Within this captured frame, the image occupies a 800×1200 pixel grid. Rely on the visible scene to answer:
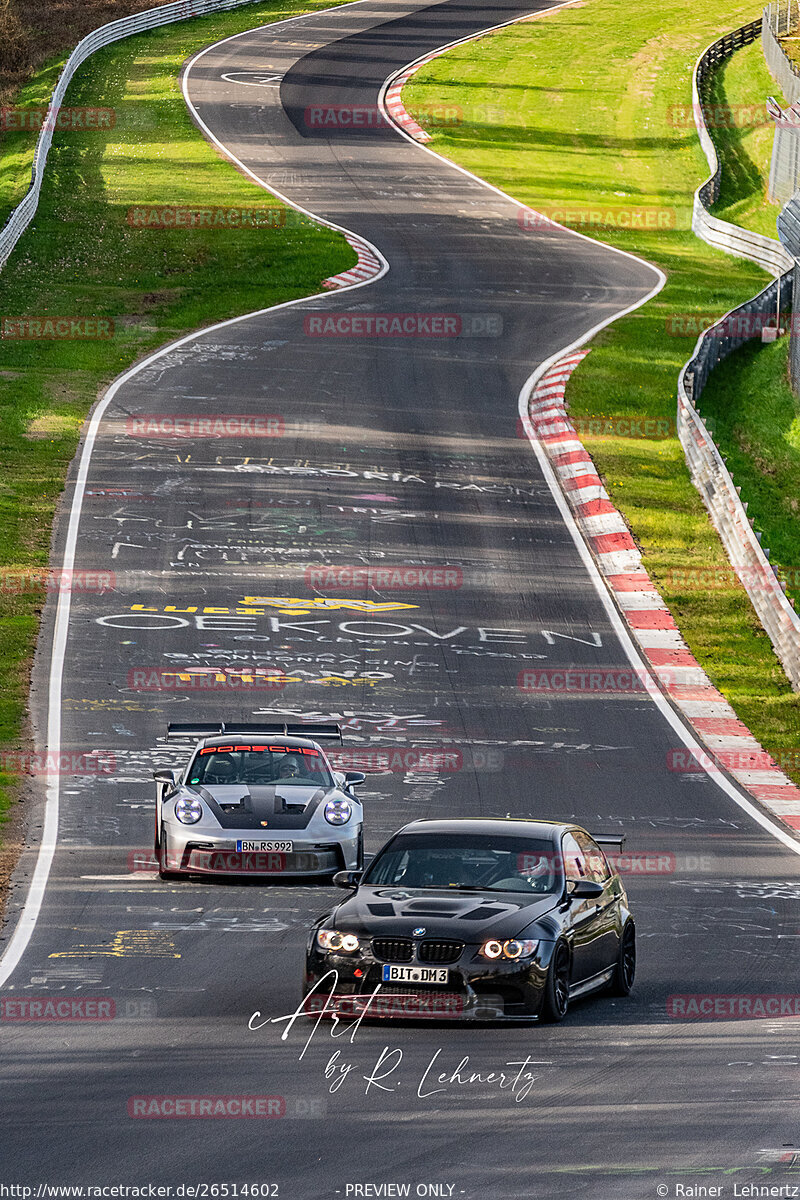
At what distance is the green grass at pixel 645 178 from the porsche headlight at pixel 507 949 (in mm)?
12411

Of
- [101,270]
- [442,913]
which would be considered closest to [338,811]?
[442,913]

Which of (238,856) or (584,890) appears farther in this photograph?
(238,856)

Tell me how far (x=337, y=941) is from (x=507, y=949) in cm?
108

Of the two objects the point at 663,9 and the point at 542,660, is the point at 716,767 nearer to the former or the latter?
the point at 542,660

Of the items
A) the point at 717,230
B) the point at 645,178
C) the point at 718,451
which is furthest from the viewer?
the point at 645,178

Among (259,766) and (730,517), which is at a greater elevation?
(259,766)

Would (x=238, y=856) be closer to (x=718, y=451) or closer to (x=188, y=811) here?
(x=188, y=811)

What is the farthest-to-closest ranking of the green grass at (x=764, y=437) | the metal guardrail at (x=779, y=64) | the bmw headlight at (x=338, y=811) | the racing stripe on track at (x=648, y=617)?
Result: the metal guardrail at (x=779, y=64) < the green grass at (x=764, y=437) < the racing stripe on track at (x=648, y=617) < the bmw headlight at (x=338, y=811)

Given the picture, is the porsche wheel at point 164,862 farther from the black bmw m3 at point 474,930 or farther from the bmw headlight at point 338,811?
the black bmw m3 at point 474,930

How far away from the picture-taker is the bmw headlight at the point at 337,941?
11.2 meters

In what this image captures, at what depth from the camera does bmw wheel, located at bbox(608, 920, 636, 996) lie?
40.5 feet

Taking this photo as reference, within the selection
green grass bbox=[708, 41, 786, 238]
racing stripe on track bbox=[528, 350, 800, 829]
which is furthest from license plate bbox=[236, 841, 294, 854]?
green grass bbox=[708, 41, 786, 238]

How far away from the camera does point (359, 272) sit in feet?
156
